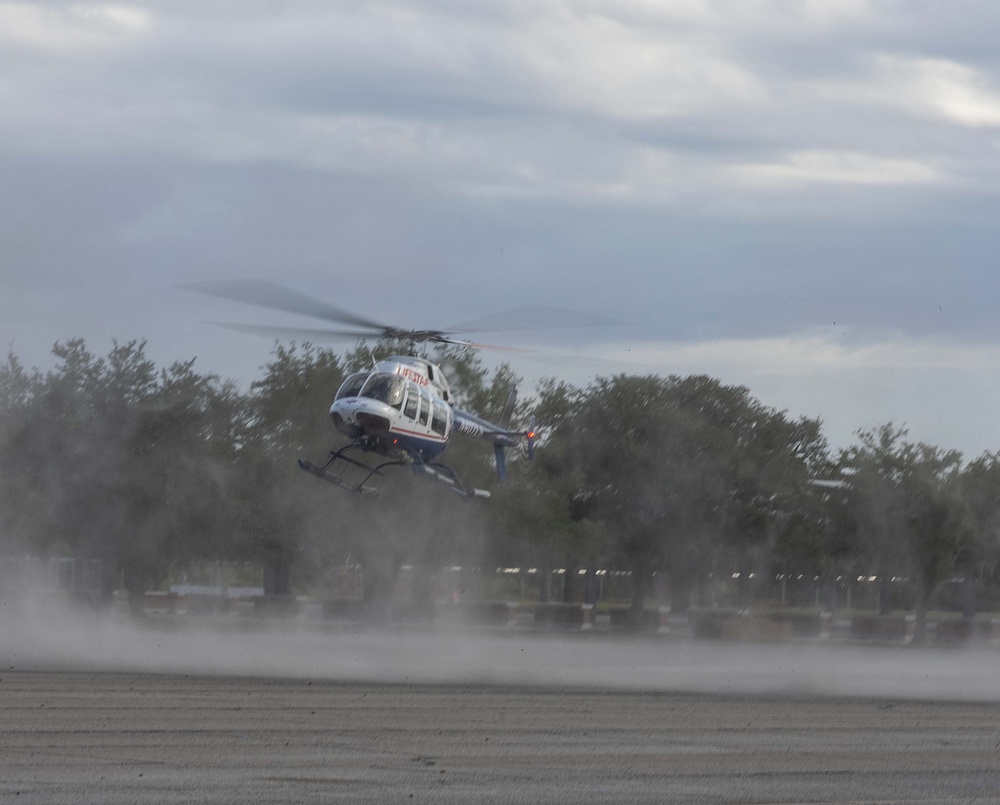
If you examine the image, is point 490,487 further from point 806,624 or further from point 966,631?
point 966,631

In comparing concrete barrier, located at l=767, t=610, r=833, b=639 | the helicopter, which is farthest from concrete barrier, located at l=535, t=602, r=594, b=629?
the helicopter

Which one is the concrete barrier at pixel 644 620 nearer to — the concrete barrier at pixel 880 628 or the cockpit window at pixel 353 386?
the concrete barrier at pixel 880 628

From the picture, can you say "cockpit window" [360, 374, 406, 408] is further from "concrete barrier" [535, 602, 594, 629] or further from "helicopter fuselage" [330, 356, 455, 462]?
"concrete barrier" [535, 602, 594, 629]

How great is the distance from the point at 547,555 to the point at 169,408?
16.8m

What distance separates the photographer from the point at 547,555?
6003cm

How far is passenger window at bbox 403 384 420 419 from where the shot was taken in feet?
92.9

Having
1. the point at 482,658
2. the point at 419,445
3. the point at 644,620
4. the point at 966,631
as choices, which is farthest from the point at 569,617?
the point at 419,445

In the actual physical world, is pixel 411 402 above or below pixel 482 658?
above

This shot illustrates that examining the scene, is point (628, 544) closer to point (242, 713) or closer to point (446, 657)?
point (446, 657)

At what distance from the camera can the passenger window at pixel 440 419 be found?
29.2m

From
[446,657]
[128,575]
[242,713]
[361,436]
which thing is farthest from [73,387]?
[242,713]

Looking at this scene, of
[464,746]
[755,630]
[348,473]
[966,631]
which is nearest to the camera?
[464,746]

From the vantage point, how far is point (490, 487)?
5406 centimetres

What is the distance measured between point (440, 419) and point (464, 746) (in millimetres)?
12034
